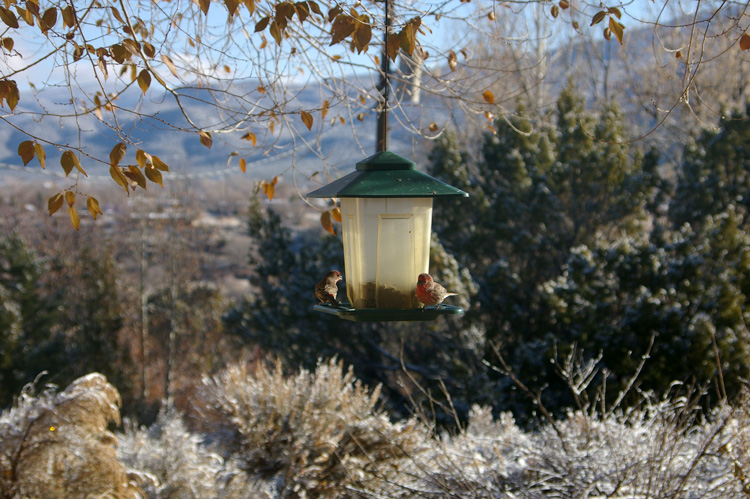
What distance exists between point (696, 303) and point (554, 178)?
4315 millimetres

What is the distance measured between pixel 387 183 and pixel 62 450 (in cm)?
452

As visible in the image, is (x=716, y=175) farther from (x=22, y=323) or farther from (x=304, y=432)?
(x=22, y=323)

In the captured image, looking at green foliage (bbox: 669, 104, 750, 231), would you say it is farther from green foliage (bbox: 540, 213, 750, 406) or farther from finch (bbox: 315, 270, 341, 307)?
finch (bbox: 315, 270, 341, 307)

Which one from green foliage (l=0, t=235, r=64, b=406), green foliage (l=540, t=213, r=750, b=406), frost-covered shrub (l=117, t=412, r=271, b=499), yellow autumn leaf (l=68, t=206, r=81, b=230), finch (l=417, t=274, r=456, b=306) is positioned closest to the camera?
yellow autumn leaf (l=68, t=206, r=81, b=230)

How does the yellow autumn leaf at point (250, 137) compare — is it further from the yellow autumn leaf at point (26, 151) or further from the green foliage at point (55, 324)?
the green foliage at point (55, 324)

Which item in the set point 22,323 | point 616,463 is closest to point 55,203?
point 616,463

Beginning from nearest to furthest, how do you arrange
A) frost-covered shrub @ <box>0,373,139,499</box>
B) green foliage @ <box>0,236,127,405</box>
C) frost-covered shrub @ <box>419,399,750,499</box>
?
frost-covered shrub @ <box>419,399,750,499</box> < frost-covered shrub @ <box>0,373,139,499</box> < green foliage @ <box>0,236,127,405</box>

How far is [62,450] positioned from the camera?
225 inches

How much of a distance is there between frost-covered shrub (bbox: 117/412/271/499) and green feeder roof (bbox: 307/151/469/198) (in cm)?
470

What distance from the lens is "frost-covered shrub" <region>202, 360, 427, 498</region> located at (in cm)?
632

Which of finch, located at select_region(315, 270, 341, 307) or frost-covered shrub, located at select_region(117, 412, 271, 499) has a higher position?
finch, located at select_region(315, 270, 341, 307)

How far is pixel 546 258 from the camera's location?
13.6 m

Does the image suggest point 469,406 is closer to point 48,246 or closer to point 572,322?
point 572,322

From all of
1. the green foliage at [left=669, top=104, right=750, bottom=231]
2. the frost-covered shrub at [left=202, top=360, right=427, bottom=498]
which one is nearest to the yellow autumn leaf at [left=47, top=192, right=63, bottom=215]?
the frost-covered shrub at [left=202, top=360, right=427, bottom=498]
